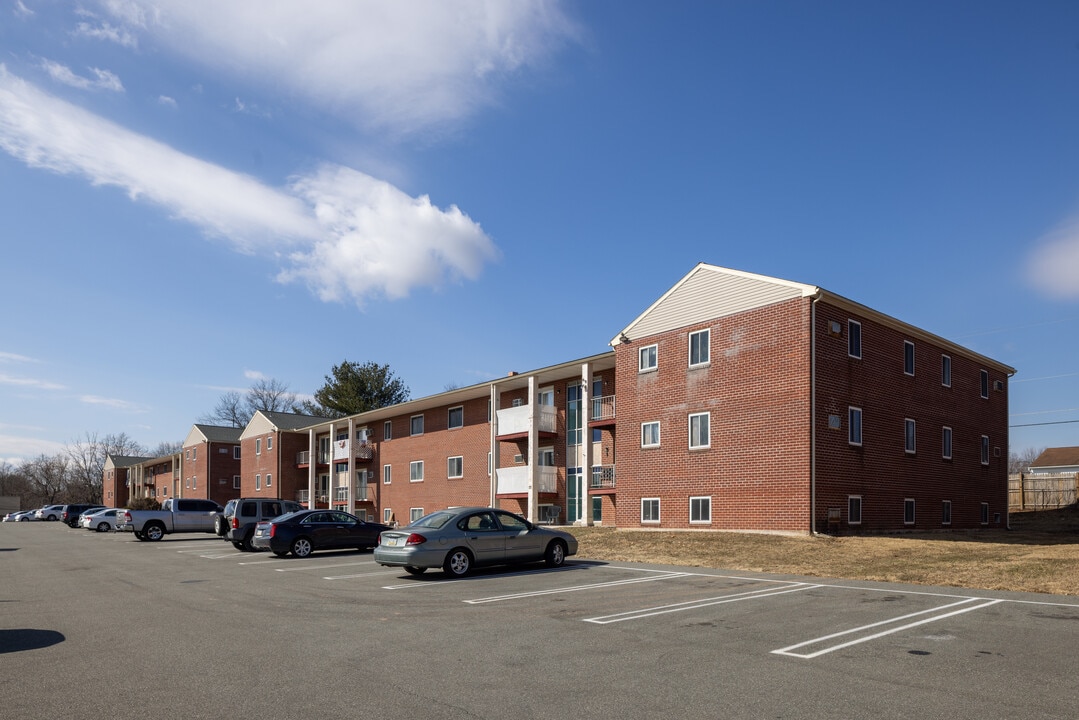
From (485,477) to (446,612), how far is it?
28459 millimetres

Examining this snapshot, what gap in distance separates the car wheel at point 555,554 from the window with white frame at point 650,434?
11758mm

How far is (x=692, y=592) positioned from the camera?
1346cm

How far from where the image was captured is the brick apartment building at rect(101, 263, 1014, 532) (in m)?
24.8

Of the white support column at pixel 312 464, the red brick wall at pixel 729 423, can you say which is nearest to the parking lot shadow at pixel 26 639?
the red brick wall at pixel 729 423

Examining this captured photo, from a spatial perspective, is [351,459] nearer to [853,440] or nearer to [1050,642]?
[853,440]

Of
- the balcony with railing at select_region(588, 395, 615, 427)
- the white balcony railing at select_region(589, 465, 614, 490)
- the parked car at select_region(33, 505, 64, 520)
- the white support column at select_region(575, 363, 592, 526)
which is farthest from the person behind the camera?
the parked car at select_region(33, 505, 64, 520)

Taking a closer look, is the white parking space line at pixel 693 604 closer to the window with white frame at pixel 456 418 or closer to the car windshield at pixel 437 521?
the car windshield at pixel 437 521

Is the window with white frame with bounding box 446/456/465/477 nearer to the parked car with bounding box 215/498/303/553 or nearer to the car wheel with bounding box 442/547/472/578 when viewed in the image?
the parked car with bounding box 215/498/303/553

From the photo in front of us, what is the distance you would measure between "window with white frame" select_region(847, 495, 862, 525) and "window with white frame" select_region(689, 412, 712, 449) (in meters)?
4.55

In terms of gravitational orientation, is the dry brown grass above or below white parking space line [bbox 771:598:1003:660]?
below

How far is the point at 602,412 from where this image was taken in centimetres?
3328

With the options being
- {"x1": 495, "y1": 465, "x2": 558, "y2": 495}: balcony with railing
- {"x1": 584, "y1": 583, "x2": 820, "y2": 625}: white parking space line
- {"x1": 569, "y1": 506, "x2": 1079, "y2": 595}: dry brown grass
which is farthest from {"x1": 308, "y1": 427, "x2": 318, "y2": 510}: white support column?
{"x1": 584, "y1": 583, "x2": 820, "y2": 625}: white parking space line

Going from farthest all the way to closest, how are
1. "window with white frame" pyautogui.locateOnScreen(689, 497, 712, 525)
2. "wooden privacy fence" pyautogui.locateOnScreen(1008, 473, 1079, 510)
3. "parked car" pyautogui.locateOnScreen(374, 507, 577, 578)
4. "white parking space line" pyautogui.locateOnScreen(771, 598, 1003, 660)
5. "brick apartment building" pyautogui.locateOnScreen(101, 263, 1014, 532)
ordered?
"wooden privacy fence" pyautogui.locateOnScreen(1008, 473, 1079, 510) < "window with white frame" pyautogui.locateOnScreen(689, 497, 712, 525) < "brick apartment building" pyautogui.locateOnScreen(101, 263, 1014, 532) < "parked car" pyautogui.locateOnScreen(374, 507, 577, 578) < "white parking space line" pyautogui.locateOnScreen(771, 598, 1003, 660)

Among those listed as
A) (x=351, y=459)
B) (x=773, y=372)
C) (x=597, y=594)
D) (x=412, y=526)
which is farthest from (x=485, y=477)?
(x=597, y=594)
